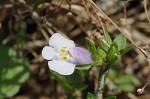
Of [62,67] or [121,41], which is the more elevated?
[121,41]

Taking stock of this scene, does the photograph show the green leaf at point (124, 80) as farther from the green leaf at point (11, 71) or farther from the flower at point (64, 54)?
the flower at point (64, 54)

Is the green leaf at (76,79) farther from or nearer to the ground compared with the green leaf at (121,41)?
nearer to the ground

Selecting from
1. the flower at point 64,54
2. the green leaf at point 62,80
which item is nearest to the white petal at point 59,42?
the flower at point 64,54

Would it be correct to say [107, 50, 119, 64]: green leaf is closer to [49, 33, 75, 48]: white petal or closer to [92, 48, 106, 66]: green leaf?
[92, 48, 106, 66]: green leaf

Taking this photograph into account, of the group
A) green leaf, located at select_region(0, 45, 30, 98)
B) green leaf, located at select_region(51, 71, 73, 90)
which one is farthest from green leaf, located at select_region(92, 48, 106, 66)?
green leaf, located at select_region(0, 45, 30, 98)

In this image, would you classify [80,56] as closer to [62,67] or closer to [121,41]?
[62,67]

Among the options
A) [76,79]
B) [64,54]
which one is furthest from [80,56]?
[76,79]
